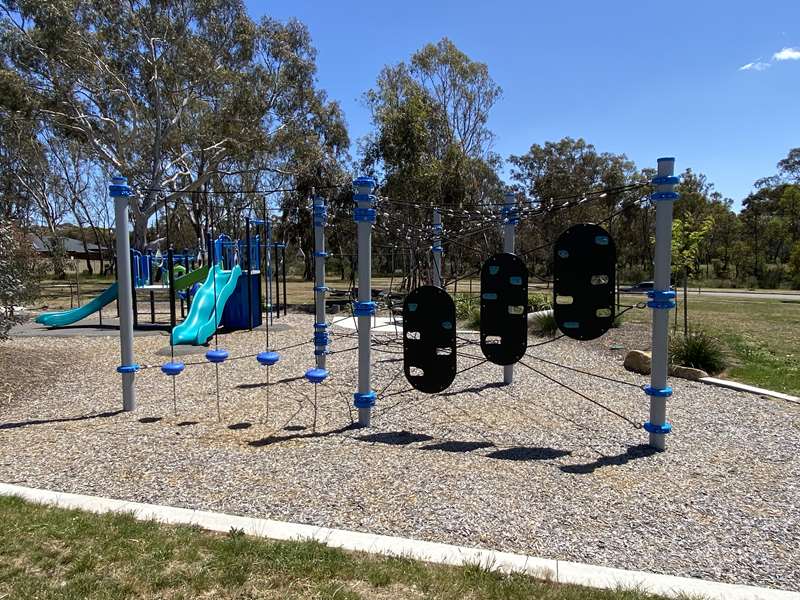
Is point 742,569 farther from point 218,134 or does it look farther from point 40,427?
point 218,134

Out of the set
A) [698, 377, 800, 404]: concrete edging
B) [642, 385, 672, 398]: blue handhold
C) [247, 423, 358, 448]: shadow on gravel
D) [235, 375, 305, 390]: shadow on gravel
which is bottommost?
[698, 377, 800, 404]: concrete edging

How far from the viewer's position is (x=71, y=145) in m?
43.8

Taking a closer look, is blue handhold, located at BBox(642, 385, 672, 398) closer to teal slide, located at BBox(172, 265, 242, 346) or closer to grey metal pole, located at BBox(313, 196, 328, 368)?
grey metal pole, located at BBox(313, 196, 328, 368)

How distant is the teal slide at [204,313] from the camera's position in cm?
1005

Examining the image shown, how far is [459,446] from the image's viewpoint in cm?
500

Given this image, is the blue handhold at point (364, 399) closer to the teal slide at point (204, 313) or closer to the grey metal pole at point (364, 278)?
the grey metal pole at point (364, 278)

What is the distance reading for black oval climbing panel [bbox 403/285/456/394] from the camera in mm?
5480

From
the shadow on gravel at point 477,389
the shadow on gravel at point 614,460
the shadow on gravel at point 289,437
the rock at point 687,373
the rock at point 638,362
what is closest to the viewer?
the shadow on gravel at point 614,460

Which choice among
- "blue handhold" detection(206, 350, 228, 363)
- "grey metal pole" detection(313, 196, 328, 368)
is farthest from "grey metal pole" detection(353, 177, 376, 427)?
"grey metal pole" detection(313, 196, 328, 368)

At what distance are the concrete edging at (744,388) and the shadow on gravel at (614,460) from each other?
3.06m

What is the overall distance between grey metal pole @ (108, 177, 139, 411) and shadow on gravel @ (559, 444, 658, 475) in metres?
4.77

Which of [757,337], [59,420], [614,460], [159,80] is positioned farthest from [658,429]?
[159,80]

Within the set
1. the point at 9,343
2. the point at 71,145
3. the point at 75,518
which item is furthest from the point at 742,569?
the point at 71,145

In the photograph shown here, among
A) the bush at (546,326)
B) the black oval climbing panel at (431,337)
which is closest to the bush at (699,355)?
the bush at (546,326)
